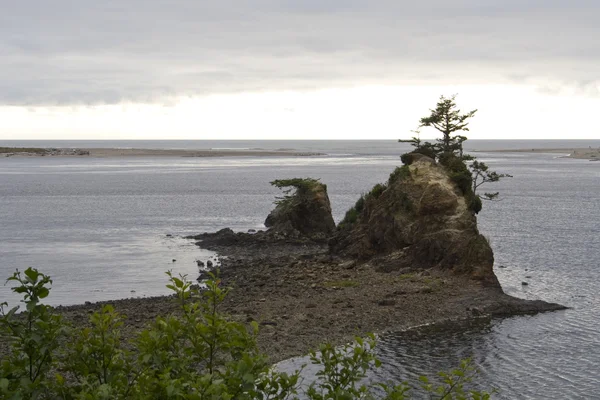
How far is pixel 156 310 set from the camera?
40.9 meters

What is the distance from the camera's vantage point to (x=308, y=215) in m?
72.3

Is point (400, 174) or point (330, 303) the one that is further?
point (400, 174)

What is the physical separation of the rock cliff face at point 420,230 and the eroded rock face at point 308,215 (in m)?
11.2

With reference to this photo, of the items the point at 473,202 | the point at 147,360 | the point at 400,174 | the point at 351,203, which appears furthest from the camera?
the point at 351,203

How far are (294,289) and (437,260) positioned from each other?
421 inches

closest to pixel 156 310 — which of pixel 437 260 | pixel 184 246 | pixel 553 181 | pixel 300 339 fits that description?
pixel 300 339

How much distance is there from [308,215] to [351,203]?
34.9 m

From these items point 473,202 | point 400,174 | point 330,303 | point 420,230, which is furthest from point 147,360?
point 400,174

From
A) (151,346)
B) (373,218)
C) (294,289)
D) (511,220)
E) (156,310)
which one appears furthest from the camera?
(511,220)

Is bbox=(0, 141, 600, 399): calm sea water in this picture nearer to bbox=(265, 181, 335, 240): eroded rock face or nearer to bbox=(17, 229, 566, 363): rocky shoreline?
bbox=(17, 229, 566, 363): rocky shoreline

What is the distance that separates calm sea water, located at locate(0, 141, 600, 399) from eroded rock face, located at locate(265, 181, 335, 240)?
985 cm

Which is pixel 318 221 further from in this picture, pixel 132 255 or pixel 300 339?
pixel 300 339

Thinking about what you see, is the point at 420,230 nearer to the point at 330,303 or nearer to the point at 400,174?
the point at 400,174

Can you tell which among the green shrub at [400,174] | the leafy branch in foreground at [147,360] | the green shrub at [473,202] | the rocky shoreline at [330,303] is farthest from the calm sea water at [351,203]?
the leafy branch in foreground at [147,360]
